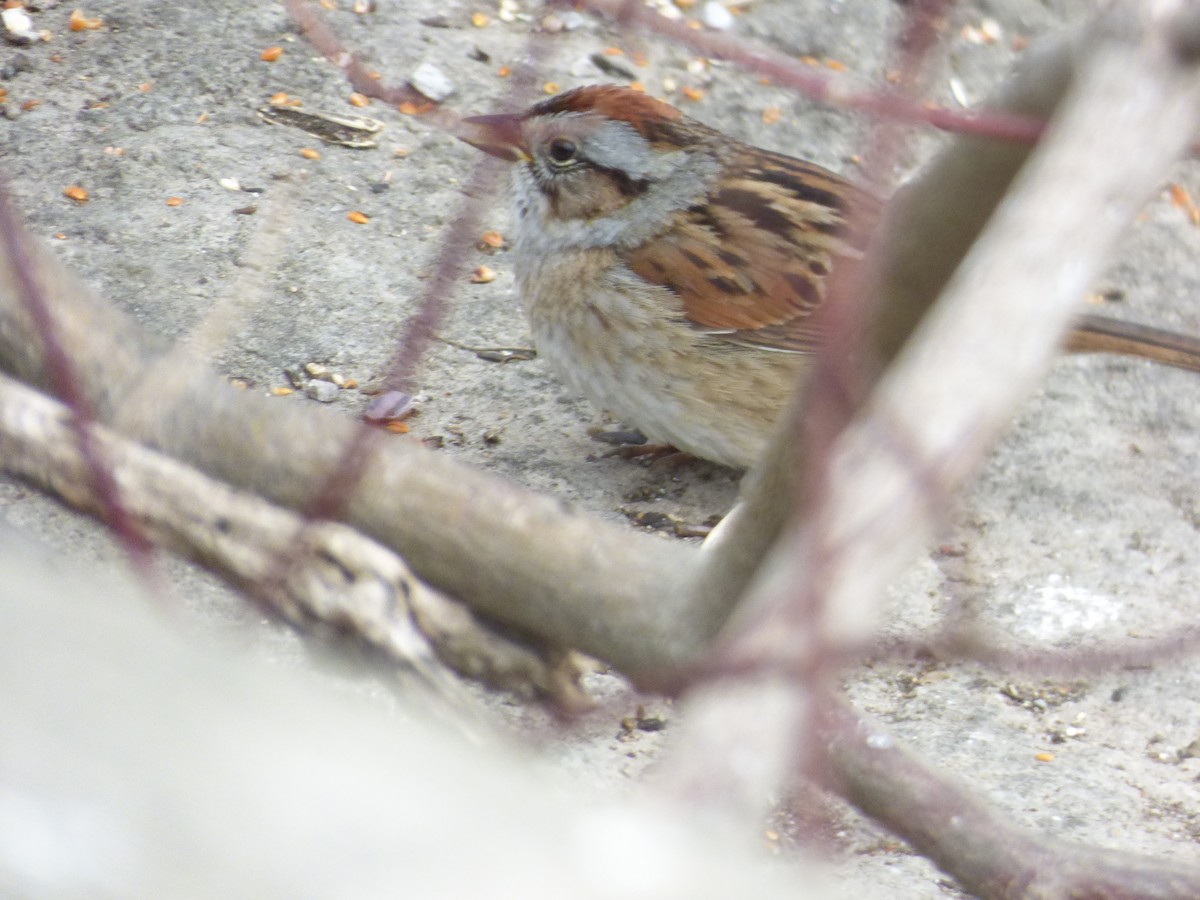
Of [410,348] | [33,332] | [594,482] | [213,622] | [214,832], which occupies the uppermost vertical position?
[410,348]

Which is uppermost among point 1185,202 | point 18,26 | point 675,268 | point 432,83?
point 1185,202

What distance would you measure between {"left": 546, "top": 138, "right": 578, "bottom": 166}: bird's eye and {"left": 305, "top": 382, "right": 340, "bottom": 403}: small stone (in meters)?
0.74

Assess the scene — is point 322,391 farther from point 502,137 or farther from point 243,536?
point 243,536

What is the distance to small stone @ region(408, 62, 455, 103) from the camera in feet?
14.7

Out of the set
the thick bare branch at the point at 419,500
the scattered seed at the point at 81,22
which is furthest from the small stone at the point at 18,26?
the thick bare branch at the point at 419,500

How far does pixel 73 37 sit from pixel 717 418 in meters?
2.29

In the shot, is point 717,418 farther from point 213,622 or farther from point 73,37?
point 73,37

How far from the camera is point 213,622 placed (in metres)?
2.83

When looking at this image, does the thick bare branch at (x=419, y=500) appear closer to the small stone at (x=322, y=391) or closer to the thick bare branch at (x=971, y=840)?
the thick bare branch at (x=971, y=840)

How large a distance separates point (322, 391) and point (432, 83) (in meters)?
1.30

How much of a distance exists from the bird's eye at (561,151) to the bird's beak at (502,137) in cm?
7

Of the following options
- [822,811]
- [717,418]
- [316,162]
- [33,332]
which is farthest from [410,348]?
[316,162]

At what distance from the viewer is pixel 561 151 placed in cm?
351

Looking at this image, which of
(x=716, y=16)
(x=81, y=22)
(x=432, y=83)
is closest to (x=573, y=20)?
(x=716, y=16)
